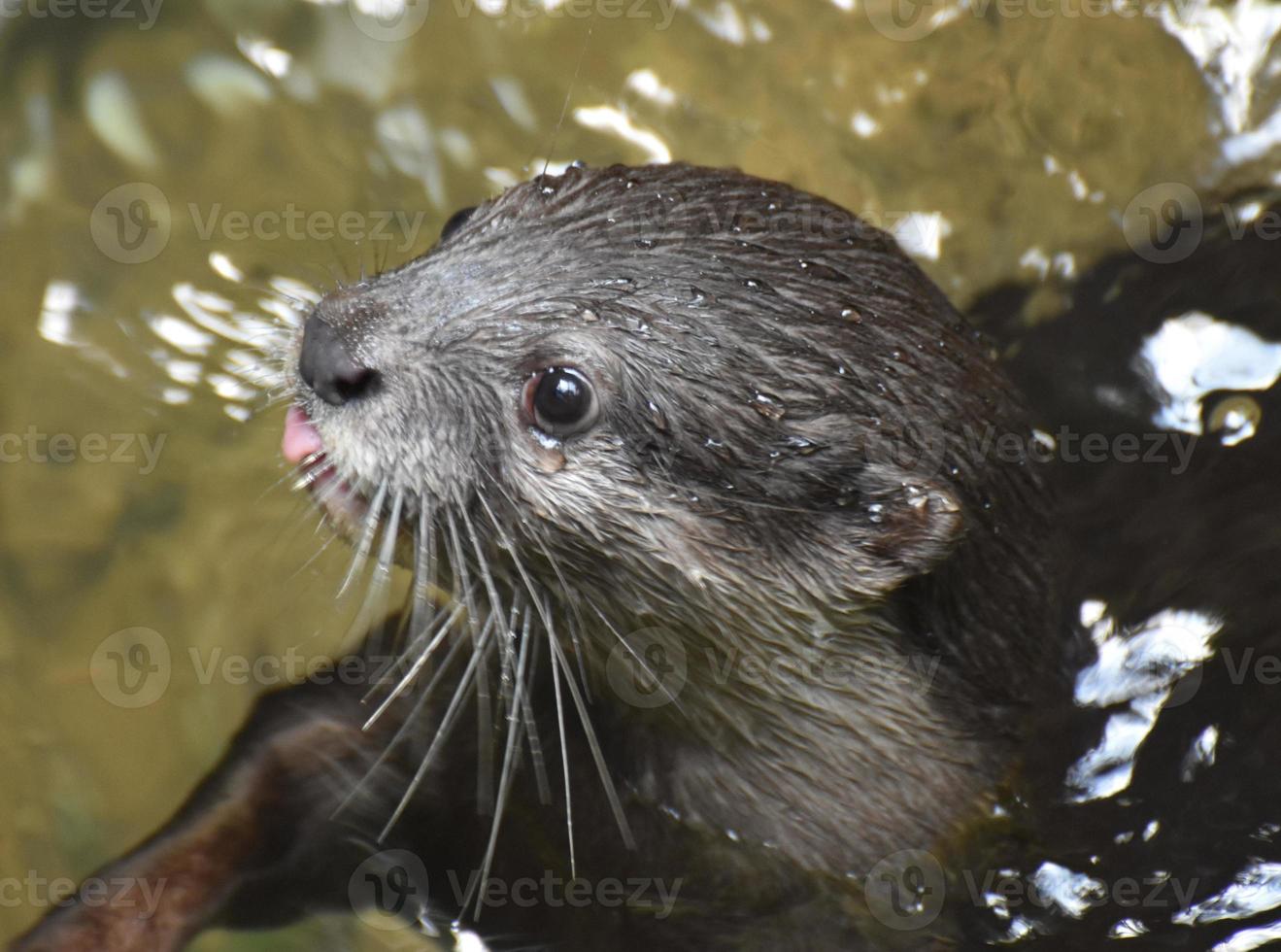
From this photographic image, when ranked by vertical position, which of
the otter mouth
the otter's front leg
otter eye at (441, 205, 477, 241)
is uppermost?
otter eye at (441, 205, 477, 241)

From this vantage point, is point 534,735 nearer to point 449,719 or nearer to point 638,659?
point 449,719

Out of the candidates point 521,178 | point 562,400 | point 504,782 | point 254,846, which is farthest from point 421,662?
point 521,178

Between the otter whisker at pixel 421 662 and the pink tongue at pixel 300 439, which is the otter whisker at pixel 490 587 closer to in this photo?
the otter whisker at pixel 421 662

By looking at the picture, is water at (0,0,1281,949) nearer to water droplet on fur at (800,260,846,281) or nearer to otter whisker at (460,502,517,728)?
otter whisker at (460,502,517,728)

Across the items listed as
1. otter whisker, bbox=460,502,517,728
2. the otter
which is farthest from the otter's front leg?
otter whisker, bbox=460,502,517,728

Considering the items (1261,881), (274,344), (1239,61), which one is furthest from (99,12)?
(1261,881)

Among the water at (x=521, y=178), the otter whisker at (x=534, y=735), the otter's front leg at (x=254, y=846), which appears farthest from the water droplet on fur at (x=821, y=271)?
the otter's front leg at (x=254, y=846)

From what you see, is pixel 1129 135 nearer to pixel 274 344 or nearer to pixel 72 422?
pixel 274 344

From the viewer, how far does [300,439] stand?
7.19 ft

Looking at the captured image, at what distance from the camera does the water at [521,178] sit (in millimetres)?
2566

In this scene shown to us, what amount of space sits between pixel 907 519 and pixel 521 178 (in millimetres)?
1860

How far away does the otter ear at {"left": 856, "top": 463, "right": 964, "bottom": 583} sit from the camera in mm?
2104

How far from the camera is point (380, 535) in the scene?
224cm

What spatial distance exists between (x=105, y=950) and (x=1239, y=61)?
3.24 meters
